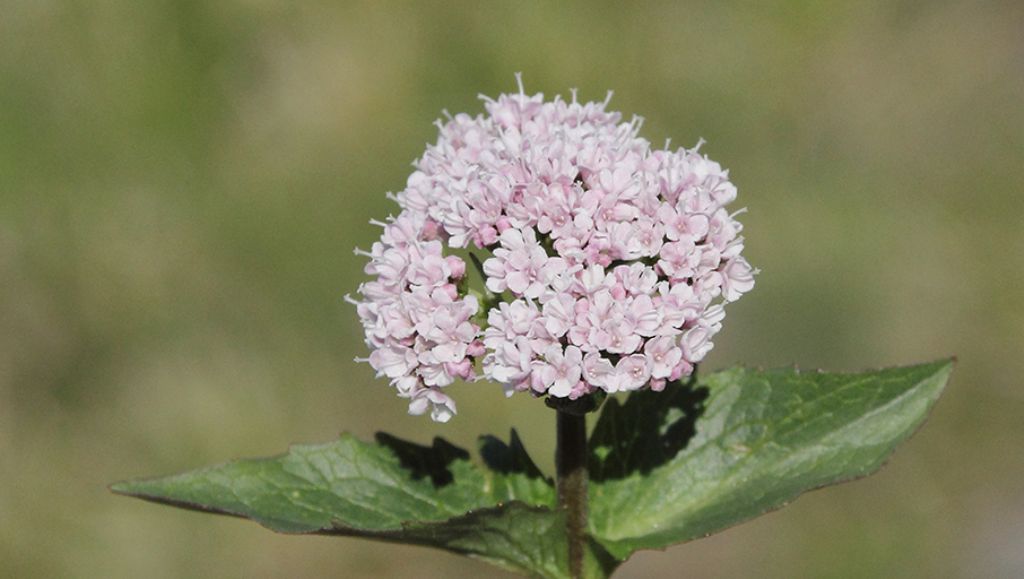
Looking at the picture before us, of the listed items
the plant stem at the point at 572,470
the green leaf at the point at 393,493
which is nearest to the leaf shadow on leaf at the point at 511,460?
the green leaf at the point at 393,493

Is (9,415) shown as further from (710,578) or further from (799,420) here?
(799,420)

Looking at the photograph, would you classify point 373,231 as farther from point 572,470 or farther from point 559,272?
point 559,272

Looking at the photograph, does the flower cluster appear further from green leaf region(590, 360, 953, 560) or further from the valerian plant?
green leaf region(590, 360, 953, 560)

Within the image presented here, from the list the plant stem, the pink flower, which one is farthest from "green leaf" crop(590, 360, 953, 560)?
the pink flower

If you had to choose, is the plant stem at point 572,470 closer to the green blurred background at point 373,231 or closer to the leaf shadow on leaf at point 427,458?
the leaf shadow on leaf at point 427,458

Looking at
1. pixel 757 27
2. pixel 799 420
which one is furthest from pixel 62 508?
pixel 757 27

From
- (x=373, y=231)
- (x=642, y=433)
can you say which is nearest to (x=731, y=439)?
(x=642, y=433)
